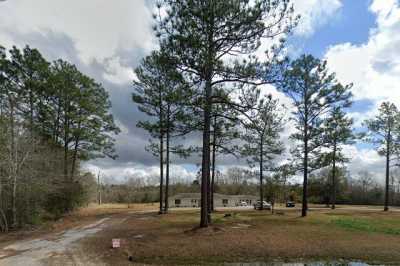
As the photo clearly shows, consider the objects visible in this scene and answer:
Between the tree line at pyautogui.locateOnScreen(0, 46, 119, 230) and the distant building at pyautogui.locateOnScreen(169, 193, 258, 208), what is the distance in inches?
1491

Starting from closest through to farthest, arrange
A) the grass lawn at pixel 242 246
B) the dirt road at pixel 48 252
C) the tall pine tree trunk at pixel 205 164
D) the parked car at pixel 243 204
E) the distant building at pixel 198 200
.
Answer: the dirt road at pixel 48 252, the grass lawn at pixel 242 246, the tall pine tree trunk at pixel 205 164, the distant building at pixel 198 200, the parked car at pixel 243 204

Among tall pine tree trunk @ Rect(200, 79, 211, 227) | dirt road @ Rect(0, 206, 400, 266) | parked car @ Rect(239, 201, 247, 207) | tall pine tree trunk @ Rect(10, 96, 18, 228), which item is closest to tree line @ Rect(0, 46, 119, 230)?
tall pine tree trunk @ Rect(10, 96, 18, 228)

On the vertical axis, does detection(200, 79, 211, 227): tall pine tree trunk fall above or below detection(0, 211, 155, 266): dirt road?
above

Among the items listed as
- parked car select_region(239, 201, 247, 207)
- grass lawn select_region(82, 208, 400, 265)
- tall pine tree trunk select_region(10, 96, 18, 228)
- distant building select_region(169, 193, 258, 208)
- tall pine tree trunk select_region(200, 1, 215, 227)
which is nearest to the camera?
grass lawn select_region(82, 208, 400, 265)

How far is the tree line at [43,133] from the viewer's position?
64.2 ft

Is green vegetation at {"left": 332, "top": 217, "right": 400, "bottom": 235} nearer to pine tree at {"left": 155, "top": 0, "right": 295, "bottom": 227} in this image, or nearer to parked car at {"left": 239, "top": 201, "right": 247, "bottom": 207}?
Answer: pine tree at {"left": 155, "top": 0, "right": 295, "bottom": 227}

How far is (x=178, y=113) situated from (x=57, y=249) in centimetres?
782

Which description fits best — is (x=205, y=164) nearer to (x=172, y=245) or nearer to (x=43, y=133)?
(x=172, y=245)

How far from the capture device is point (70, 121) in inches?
1136

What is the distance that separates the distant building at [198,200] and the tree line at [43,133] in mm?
37862

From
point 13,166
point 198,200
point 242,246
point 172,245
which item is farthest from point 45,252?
point 198,200

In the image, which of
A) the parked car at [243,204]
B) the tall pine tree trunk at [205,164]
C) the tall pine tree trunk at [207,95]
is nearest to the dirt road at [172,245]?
the tall pine tree trunk at [205,164]

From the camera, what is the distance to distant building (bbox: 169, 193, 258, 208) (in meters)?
69.8

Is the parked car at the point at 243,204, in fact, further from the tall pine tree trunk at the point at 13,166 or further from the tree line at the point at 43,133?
the tall pine tree trunk at the point at 13,166
